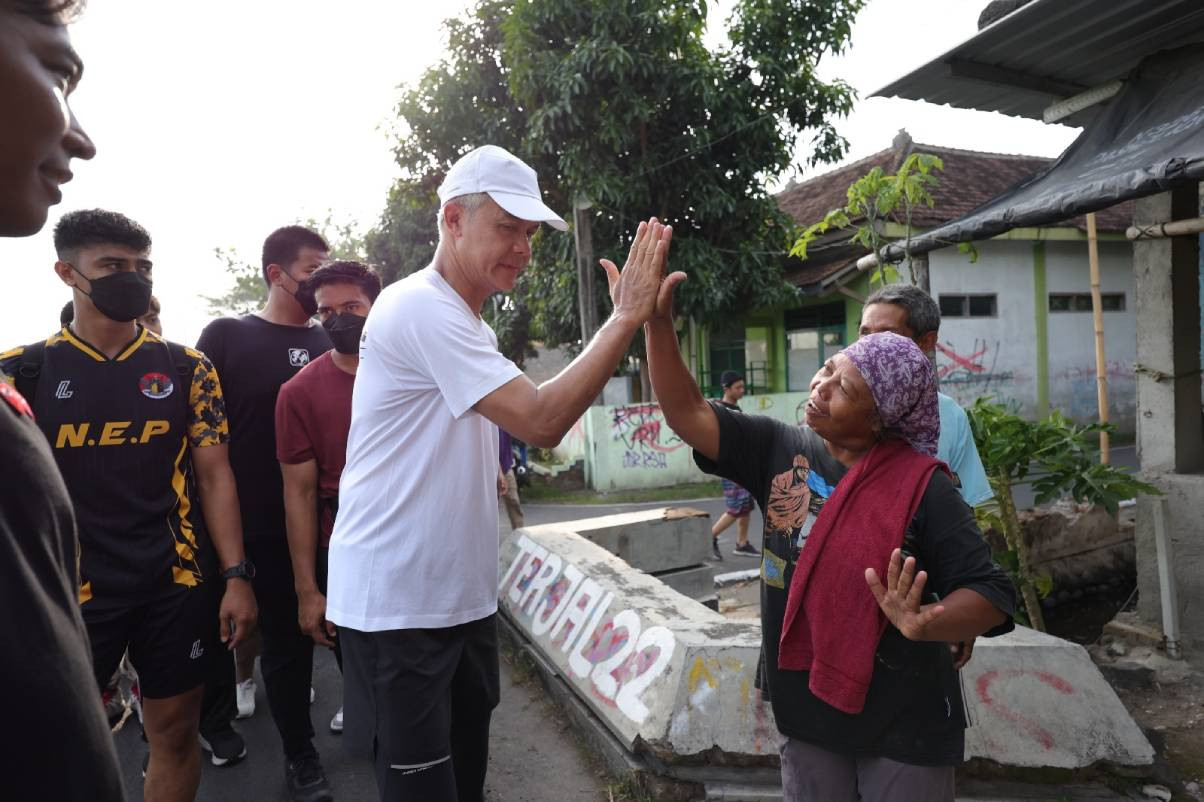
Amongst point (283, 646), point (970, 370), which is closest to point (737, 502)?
point (283, 646)

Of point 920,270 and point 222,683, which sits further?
point 920,270

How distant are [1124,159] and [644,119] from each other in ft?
26.7

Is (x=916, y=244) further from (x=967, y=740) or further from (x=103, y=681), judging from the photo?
(x=103, y=681)

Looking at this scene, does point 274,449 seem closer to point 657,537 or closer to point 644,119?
point 657,537

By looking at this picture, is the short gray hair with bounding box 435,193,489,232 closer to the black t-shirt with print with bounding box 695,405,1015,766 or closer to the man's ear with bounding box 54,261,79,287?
the black t-shirt with print with bounding box 695,405,1015,766

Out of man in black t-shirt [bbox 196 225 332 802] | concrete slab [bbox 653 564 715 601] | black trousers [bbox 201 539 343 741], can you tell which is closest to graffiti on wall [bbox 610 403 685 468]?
concrete slab [bbox 653 564 715 601]

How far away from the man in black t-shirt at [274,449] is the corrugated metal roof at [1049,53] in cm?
359

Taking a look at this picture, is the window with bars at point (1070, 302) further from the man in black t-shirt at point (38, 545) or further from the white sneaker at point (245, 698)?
the man in black t-shirt at point (38, 545)

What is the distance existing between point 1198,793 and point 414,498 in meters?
3.25

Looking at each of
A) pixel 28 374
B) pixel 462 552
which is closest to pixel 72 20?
pixel 462 552

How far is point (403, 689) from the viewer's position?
2035 millimetres

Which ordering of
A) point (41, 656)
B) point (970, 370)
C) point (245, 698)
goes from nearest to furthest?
point (41, 656)
point (245, 698)
point (970, 370)

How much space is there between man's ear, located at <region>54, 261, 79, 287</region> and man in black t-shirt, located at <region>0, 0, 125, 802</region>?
1.96 metres

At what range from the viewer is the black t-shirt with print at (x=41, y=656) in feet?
2.29
